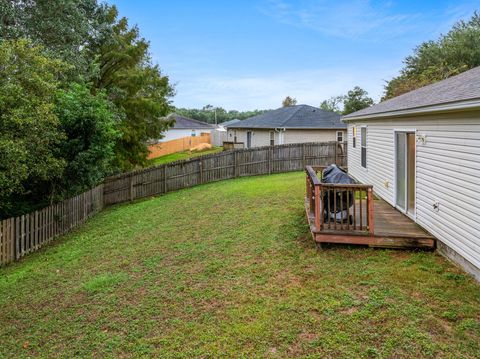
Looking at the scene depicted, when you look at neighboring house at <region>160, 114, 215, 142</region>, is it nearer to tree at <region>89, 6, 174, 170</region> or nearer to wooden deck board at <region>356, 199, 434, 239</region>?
tree at <region>89, 6, 174, 170</region>

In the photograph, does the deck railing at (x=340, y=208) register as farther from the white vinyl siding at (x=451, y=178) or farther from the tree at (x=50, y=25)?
the tree at (x=50, y=25)

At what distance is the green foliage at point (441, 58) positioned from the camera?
24.2m

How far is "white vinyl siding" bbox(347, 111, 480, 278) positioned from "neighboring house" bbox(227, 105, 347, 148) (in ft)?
51.0

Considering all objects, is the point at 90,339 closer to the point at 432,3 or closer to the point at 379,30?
the point at 432,3

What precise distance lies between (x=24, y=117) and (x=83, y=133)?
2269mm

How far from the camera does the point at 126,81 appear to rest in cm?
1579

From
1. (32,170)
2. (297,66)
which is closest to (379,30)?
(297,66)

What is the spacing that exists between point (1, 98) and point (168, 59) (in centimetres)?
3557

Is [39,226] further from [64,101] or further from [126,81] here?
[126,81]

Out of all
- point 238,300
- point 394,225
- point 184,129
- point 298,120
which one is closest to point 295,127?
point 298,120

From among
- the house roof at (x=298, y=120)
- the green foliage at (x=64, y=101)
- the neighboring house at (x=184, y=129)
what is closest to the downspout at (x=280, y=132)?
the house roof at (x=298, y=120)

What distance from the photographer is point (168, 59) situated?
4022 cm

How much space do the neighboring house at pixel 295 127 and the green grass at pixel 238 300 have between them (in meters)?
15.9

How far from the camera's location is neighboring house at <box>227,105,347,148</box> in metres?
23.2
